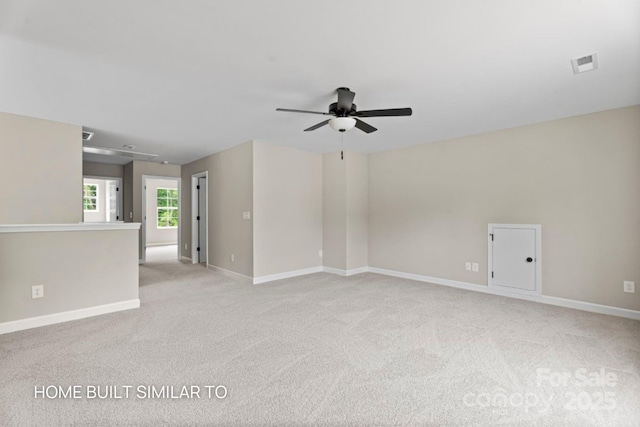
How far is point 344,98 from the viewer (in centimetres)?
281

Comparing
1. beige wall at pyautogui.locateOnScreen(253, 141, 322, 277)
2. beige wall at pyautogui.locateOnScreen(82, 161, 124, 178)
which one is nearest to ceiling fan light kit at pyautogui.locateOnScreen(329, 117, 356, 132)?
beige wall at pyautogui.locateOnScreen(253, 141, 322, 277)

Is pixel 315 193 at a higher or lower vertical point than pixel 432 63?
lower

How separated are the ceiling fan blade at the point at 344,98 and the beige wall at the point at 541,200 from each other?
267 cm

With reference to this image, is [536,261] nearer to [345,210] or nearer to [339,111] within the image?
[345,210]

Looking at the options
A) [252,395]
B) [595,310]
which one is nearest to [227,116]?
[252,395]

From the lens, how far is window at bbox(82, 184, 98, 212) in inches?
362

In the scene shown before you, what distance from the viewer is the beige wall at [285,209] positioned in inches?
199

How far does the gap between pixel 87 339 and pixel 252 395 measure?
189 centimetres

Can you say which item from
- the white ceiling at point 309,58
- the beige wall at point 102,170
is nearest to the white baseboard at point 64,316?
the white ceiling at point 309,58

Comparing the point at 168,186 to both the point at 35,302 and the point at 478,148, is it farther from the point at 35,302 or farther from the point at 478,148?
the point at 478,148

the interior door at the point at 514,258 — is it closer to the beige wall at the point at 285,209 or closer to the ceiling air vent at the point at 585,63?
the ceiling air vent at the point at 585,63

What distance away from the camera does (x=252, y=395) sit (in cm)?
194

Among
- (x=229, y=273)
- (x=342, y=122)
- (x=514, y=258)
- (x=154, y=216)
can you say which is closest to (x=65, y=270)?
(x=229, y=273)

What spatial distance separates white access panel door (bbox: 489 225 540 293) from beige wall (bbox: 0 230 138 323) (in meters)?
4.83
